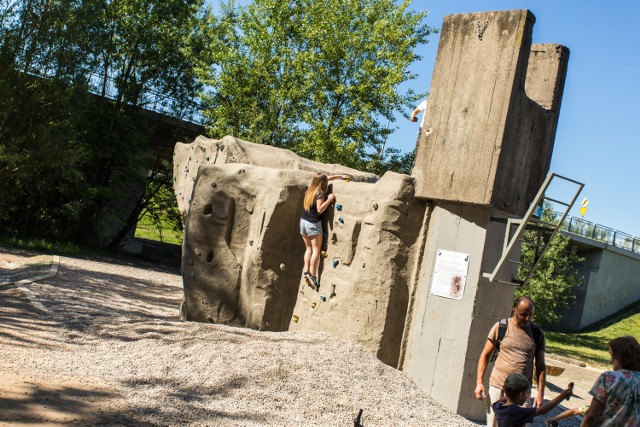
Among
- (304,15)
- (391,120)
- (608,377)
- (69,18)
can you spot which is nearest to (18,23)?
(69,18)

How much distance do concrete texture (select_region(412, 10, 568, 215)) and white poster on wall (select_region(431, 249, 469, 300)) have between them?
0.74 metres

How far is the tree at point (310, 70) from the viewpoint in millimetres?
27578

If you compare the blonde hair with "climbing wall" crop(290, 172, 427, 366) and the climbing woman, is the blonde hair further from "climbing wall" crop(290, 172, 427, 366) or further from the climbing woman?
"climbing wall" crop(290, 172, 427, 366)

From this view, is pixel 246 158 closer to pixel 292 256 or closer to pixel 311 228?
pixel 292 256

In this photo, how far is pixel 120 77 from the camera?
96.4 ft

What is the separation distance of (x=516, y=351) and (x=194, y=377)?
3.34 metres

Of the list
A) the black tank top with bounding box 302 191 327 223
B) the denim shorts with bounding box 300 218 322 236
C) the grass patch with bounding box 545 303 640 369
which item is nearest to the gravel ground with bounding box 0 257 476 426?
the denim shorts with bounding box 300 218 322 236

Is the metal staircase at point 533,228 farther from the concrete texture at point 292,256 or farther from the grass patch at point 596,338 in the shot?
the grass patch at point 596,338

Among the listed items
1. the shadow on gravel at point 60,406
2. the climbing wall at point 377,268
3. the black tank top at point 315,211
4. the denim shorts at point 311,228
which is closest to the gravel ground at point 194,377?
the shadow on gravel at point 60,406

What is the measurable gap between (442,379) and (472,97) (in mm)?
3647

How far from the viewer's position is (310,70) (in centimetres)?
2803

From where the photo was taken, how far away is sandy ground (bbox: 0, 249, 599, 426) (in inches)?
256

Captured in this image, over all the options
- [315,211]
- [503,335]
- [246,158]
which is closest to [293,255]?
[315,211]

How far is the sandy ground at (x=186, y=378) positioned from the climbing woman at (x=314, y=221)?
1190mm
